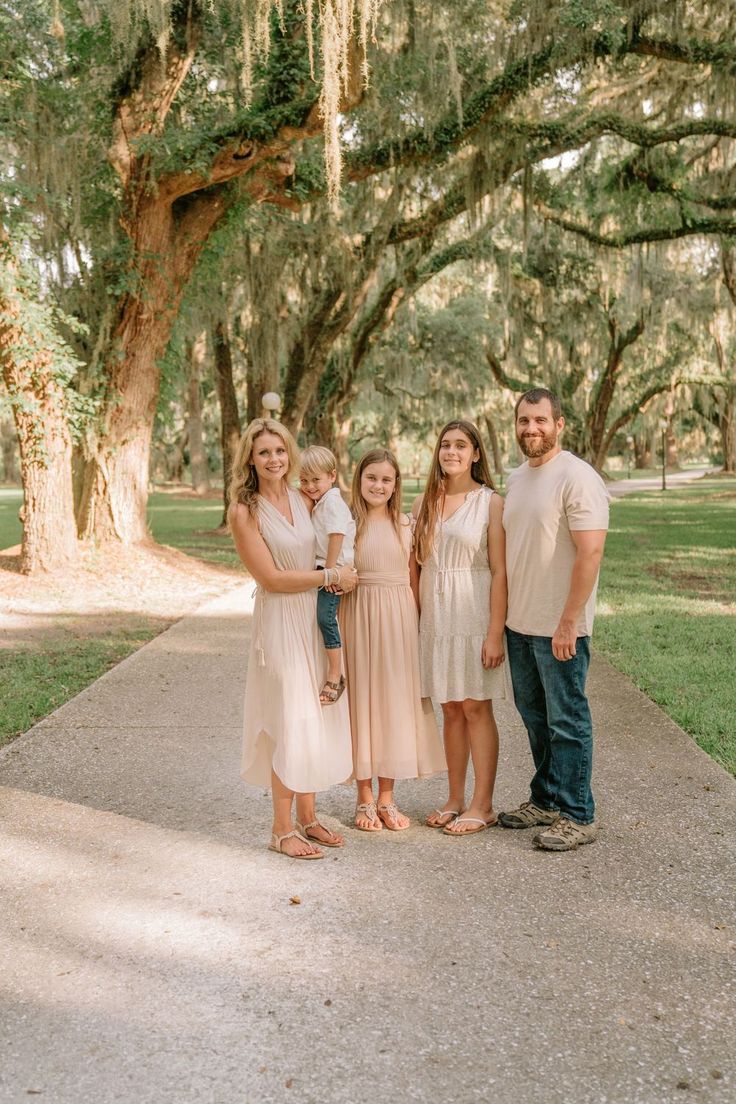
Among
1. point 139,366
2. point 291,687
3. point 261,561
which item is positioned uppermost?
point 139,366

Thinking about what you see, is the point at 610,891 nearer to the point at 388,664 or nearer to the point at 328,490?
the point at 388,664

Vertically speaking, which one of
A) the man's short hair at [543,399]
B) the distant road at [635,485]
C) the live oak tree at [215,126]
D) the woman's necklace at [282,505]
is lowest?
the distant road at [635,485]

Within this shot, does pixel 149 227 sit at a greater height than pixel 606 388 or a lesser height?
greater

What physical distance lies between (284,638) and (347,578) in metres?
0.33

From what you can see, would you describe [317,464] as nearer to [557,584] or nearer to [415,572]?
[415,572]

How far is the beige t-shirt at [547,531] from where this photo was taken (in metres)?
3.66

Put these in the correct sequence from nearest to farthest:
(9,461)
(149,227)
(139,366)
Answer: (149,227) → (139,366) → (9,461)

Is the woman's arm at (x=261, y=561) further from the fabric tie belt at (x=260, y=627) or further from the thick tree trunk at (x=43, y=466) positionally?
the thick tree trunk at (x=43, y=466)

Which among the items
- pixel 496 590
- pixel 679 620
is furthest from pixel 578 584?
pixel 679 620

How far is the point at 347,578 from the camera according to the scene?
366 cm

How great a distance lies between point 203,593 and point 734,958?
28.4 feet

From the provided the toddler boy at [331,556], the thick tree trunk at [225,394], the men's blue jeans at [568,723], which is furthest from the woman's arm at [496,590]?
the thick tree trunk at [225,394]

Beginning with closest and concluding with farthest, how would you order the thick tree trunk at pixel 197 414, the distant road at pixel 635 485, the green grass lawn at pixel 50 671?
the green grass lawn at pixel 50 671 → the thick tree trunk at pixel 197 414 → the distant road at pixel 635 485

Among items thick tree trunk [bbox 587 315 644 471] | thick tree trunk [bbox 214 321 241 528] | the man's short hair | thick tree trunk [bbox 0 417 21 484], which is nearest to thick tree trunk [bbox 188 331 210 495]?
thick tree trunk [bbox 214 321 241 528]
